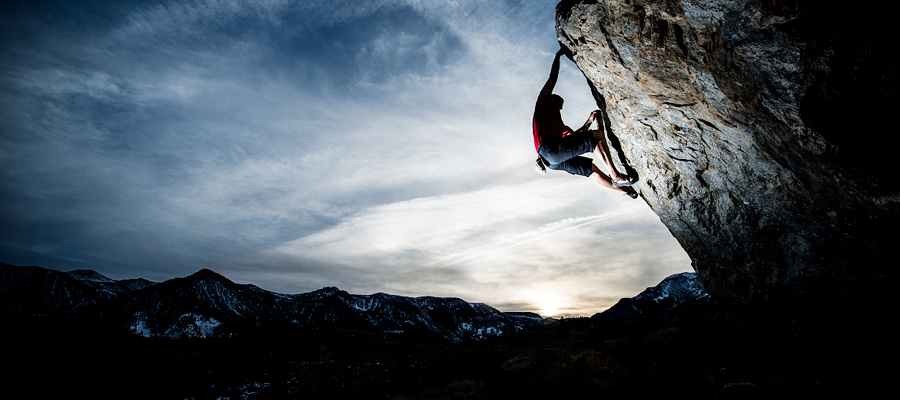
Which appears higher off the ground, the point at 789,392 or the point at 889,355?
the point at 889,355

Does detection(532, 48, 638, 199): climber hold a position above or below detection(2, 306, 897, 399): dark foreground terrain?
above

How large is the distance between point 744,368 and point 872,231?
235 inches

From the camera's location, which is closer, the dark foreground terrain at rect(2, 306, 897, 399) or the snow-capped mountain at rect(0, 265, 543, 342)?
the dark foreground terrain at rect(2, 306, 897, 399)

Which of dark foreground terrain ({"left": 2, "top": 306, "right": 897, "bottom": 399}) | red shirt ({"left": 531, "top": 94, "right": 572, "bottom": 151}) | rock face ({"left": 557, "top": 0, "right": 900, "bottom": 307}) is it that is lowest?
dark foreground terrain ({"left": 2, "top": 306, "right": 897, "bottom": 399})

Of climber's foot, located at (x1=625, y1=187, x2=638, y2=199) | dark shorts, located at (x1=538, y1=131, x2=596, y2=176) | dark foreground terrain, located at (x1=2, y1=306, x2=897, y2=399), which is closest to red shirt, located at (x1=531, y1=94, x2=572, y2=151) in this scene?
dark shorts, located at (x1=538, y1=131, x2=596, y2=176)

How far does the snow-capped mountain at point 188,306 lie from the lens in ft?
300

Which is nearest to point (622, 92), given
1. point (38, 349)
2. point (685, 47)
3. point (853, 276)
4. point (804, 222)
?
point (685, 47)

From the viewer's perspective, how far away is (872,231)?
16.1ft

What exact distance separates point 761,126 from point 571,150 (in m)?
2.83

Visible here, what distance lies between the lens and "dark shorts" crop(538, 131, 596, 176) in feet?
22.1

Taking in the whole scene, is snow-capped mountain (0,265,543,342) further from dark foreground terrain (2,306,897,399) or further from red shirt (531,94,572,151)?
red shirt (531,94,572,151)

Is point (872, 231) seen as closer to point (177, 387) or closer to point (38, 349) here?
point (177, 387)

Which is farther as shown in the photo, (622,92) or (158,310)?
(158,310)

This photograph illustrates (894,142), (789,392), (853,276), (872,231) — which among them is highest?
(894,142)
